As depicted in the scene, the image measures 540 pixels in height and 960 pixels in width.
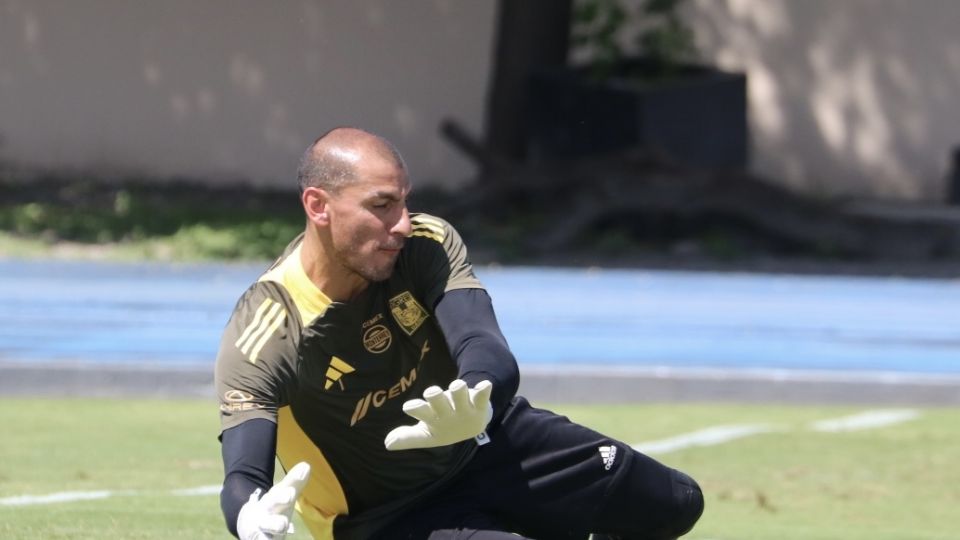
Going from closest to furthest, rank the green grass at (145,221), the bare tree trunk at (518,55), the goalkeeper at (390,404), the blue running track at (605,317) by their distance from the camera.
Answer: the goalkeeper at (390,404) < the blue running track at (605,317) < the green grass at (145,221) < the bare tree trunk at (518,55)

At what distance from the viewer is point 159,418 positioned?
28.0 feet

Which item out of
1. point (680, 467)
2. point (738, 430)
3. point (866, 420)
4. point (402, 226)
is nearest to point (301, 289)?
point (402, 226)

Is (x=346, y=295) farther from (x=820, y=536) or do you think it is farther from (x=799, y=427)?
(x=799, y=427)

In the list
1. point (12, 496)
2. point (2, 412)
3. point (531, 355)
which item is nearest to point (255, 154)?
point (531, 355)

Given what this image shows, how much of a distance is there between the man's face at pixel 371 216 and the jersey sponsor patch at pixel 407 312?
0.55ft

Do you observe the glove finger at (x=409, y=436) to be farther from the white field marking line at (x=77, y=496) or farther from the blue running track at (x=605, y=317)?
the blue running track at (x=605, y=317)

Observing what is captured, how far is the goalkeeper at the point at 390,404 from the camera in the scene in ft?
13.4

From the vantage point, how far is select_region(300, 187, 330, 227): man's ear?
166 inches

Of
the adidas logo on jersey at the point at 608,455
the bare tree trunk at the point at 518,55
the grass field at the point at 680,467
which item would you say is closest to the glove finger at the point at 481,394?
the adidas logo on jersey at the point at 608,455

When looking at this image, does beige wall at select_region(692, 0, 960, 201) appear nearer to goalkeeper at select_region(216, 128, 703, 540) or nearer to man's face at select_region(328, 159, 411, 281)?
goalkeeper at select_region(216, 128, 703, 540)

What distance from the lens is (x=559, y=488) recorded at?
4.62 meters

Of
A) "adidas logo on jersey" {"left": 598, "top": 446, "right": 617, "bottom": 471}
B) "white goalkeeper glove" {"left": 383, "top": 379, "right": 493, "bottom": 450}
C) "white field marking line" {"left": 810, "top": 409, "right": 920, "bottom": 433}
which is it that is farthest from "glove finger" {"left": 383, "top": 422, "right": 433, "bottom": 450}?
"white field marking line" {"left": 810, "top": 409, "right": 920, "bottom": 433}

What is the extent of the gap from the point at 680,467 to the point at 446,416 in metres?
3.50

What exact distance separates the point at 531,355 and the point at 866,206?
783 centimetres
